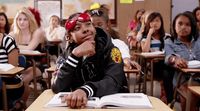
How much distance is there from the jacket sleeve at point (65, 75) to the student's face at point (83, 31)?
131mm

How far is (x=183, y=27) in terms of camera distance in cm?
416

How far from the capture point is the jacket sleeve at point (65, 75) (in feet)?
6.53

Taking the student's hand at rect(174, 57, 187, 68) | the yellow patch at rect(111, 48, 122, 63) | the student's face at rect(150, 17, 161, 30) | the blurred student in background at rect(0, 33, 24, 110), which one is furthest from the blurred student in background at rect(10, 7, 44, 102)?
the yellow patch at rect(111, 48, 122, 63)

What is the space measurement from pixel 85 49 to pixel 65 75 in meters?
0.20

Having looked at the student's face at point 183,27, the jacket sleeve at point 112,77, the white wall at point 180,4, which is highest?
the white wall at point 180,4

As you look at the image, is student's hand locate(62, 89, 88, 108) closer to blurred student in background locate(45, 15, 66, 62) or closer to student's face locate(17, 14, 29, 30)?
student's face locate(17, 14, 29, 30)

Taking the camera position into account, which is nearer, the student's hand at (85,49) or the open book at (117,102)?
the open book at (117,102)

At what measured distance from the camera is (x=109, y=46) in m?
2.15

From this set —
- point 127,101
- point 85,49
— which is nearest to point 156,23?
point 85,49

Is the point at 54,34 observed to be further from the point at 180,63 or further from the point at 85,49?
the point at 85,49

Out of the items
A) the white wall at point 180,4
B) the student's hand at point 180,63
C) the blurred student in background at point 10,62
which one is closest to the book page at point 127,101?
the blurred student in background at point 10,62

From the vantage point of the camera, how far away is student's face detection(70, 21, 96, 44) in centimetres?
207

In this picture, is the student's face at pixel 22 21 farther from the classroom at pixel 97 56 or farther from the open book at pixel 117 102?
the open book at pixel 117 102

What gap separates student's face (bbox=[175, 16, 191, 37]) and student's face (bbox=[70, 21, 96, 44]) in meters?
2.29
